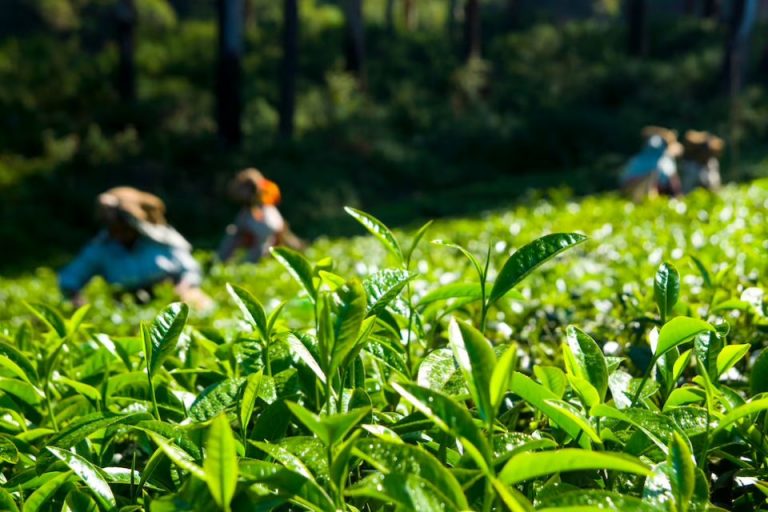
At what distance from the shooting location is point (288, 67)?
66.3 feet

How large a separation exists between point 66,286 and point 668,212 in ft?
13.7

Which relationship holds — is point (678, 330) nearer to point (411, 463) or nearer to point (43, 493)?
point (411, 463)

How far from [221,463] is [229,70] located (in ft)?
59.2

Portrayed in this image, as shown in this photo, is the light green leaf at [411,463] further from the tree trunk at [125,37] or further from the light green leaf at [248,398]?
the tree trunk at [125,37]

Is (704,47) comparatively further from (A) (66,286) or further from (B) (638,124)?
(A) (66,286)

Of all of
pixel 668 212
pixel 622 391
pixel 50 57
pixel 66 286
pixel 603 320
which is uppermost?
pixel 622 391

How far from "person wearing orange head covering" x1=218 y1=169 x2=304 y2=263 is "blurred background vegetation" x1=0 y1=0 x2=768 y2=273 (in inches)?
244

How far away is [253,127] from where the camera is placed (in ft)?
69.5

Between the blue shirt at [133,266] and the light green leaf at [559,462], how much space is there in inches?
205

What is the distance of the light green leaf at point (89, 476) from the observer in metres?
1.20

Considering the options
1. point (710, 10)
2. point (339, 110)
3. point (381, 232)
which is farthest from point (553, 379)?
point (710, 10)

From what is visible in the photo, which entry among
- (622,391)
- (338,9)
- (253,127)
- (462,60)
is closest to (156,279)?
(622,391)

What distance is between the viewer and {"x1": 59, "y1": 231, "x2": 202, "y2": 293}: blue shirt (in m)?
6.02

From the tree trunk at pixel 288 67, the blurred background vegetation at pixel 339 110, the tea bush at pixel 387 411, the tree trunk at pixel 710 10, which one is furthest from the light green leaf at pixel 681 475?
the tree trunk at pixel 710 10
